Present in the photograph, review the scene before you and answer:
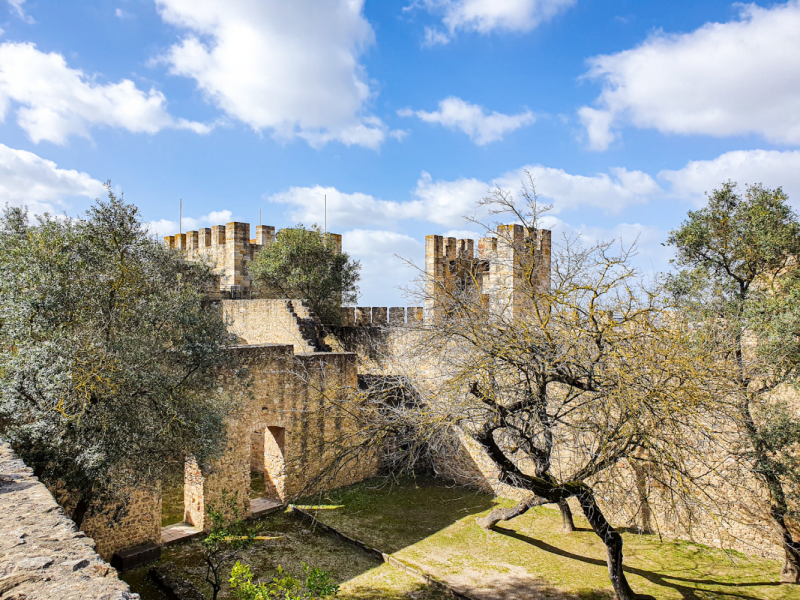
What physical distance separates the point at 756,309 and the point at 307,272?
44.1ft

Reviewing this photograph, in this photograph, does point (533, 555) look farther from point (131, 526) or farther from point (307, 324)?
point (307, 324)

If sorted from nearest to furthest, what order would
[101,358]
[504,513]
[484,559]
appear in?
[101,358] → [484,559] → [504,513]

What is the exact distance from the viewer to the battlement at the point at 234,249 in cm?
2003

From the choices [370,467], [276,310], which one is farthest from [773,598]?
[276,310]

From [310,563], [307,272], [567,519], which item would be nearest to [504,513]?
[567,519]

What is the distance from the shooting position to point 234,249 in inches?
788

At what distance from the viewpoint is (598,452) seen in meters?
6.16

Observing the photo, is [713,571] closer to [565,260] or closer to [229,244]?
[565,260]

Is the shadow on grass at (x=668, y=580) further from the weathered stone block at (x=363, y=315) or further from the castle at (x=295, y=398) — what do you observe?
the weathered stone block at (x=363, y=315)

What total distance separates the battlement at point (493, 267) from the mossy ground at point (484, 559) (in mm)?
4100

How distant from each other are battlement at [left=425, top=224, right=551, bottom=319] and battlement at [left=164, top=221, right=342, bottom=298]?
433cm

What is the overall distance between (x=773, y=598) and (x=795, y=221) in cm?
570

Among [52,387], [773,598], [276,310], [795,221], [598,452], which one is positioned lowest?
[773,598]

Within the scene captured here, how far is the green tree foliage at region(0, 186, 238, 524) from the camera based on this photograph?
5629mm
